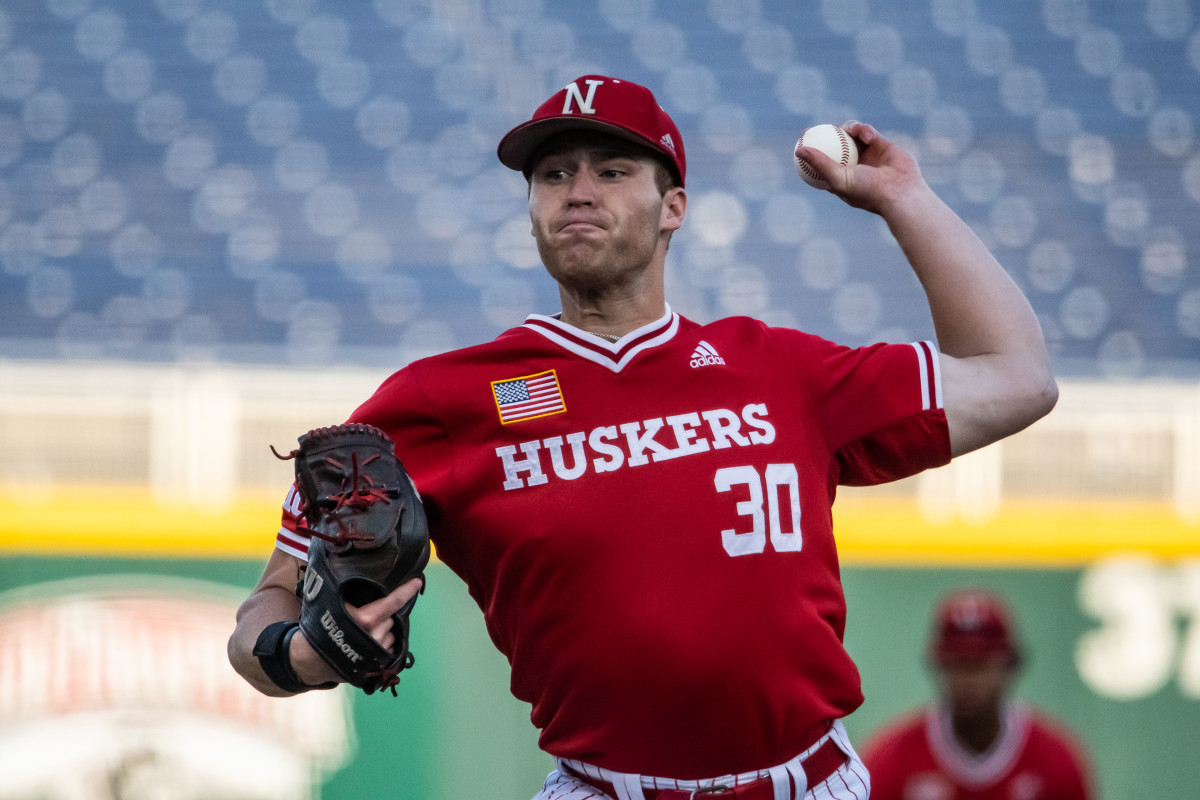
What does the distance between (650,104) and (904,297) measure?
5.01m

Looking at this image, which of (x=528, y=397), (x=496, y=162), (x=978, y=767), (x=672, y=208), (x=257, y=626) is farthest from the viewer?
(x=496, y=162)

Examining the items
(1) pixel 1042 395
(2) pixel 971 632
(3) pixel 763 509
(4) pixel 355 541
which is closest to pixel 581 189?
(3) pixel 763 509

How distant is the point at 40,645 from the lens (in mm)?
5266

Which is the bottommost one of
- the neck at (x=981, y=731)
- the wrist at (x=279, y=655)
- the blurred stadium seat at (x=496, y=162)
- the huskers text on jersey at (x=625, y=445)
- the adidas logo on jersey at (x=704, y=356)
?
the neck at (x=981, y=731)

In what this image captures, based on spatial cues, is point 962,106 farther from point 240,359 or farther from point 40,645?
point 40,645

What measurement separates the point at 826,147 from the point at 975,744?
11.0 ft

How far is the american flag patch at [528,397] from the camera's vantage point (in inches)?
85.7

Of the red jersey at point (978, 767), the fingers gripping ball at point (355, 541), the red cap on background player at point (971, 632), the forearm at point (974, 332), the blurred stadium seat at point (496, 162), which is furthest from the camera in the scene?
the blurred stadium seat at point (496, 162)

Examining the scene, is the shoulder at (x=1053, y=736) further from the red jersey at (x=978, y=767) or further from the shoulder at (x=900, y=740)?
the shoulder at (x=900, y=740)

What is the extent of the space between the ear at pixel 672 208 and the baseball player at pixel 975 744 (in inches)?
122

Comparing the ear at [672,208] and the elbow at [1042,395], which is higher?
the ear at [672,208]

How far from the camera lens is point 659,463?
2117mm

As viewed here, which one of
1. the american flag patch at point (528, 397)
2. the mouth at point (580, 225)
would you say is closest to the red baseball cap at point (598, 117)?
the mouth at point (580, 225)

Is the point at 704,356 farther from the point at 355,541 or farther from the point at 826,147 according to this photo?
the point at 355,541
